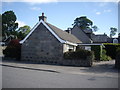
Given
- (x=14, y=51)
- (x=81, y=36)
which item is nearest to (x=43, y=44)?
(x=14, y=51)

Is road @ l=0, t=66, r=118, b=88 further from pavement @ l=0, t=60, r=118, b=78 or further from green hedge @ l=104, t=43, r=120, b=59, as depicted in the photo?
green hedge @ l=104, t=43, r=120, b=59

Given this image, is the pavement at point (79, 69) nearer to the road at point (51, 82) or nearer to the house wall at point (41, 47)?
the road at point (51, 82)

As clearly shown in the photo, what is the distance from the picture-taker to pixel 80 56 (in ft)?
57.3

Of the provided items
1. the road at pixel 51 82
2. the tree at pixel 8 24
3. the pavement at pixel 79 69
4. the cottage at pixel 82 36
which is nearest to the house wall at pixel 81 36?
the cottage at pixel 82 36

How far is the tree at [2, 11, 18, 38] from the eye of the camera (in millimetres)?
64438

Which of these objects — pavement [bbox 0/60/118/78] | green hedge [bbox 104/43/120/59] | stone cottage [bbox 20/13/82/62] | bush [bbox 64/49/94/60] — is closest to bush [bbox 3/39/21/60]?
stone cottage [bbox 20/13/82/62]

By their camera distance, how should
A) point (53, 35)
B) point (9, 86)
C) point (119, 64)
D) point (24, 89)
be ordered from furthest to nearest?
point (53, 35), point (119, 64), point (9, 86), point (24, 89)

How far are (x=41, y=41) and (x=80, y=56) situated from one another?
5.86 m

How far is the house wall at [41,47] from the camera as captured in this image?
1870 centimetres

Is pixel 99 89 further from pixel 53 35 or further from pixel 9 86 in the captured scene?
pixel 53 35

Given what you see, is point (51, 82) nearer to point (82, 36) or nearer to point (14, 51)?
point (14, 51)

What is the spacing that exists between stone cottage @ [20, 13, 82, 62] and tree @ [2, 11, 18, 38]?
156ft

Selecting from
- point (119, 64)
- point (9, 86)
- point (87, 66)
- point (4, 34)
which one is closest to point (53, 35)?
point (87, 66)

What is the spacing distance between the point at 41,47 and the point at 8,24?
166 ft
